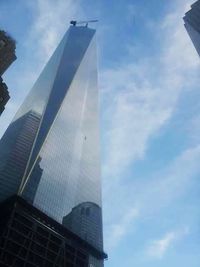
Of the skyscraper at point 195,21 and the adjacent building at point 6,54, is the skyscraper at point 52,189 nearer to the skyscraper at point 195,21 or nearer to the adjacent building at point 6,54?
the adjacent building at point 6,54

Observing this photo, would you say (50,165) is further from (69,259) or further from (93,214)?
(69,259)

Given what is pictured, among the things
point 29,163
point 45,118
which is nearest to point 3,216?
point 29,163

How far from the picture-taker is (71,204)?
517 ft

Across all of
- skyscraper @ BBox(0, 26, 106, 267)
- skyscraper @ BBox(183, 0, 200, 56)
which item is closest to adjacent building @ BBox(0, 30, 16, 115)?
skyscraper @ BBox(0, 26, 106, 267)

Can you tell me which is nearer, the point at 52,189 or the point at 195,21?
the point at 195,21

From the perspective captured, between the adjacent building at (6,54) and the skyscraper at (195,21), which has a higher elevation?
the skyscraper at (195,21)

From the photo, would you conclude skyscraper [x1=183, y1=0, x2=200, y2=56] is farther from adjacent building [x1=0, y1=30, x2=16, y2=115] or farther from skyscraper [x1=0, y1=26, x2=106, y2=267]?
skyscraper [x1=0, y1=26, x2=106, y2=267]

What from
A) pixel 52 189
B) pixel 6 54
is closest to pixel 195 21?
pixel 6 54

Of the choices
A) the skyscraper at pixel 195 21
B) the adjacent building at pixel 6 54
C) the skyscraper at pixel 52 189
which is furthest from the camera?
the skyscraper at pixel 195 21

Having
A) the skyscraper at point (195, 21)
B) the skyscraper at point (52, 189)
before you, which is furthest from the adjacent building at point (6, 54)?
the skyscraper at point (195, 21)

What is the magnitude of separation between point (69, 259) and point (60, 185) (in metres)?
40.0

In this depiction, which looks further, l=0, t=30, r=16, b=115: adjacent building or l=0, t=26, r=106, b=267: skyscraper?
l=0, t=26, r=106, b=267: skyscraper

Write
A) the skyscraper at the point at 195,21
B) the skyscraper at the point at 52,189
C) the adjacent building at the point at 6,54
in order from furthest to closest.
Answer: the skyscraper at the point at 195,21 → the skyscraper at the point at 52,189 → the adjacent building at the point at 6,54

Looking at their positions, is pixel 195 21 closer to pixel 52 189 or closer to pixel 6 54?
pixel 6 54
